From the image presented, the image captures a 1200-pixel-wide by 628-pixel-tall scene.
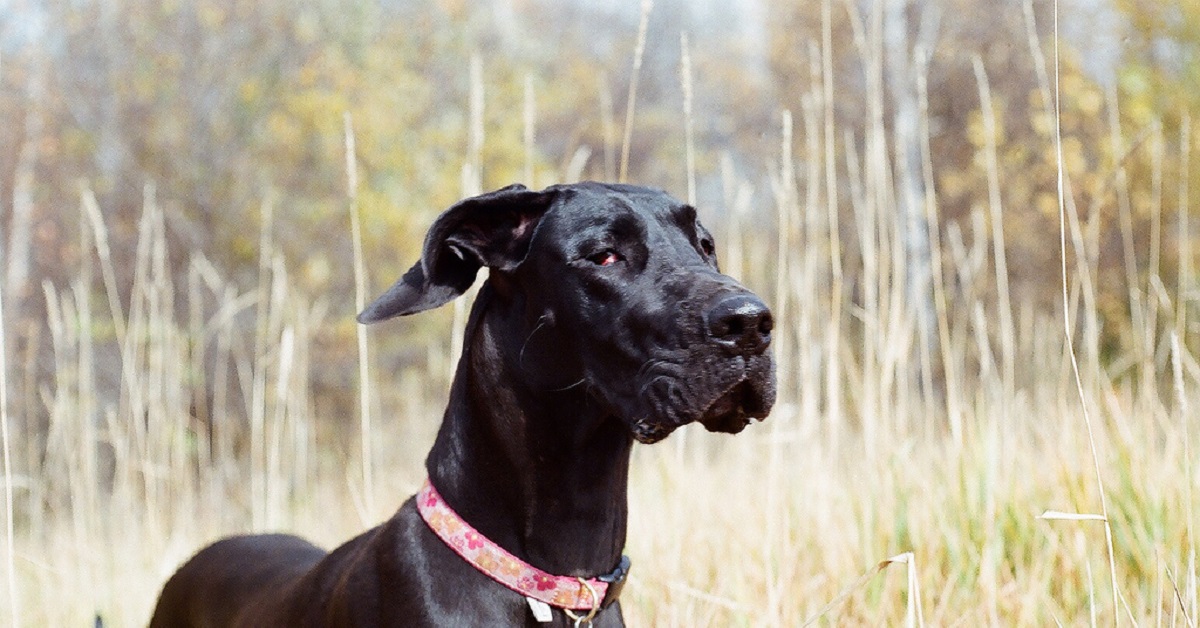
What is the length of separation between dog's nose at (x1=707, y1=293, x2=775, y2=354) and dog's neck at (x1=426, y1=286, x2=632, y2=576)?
14.9 inches

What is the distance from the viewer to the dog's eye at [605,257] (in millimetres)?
2182

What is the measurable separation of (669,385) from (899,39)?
9.54m

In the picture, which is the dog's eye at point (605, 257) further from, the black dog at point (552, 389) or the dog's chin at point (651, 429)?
the dog's chin at point (651, 429)

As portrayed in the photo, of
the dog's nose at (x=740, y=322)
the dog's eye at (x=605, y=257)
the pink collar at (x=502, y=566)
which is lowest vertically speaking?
the pink collar at (x=502, y=566)

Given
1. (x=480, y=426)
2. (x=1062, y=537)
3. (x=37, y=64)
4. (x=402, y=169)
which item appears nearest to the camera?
(x=480, y=426)

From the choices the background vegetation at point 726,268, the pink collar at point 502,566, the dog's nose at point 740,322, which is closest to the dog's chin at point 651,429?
the dog's nose at point 740,322

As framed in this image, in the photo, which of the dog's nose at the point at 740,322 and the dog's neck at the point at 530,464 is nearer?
the dog's nose at the point at 740,322

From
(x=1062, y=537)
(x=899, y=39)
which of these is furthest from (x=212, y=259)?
(x=1062, y=537)

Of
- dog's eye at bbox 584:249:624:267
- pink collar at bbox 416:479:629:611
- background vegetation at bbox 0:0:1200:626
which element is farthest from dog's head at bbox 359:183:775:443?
background vegetation at bbox 0:0:1200:626

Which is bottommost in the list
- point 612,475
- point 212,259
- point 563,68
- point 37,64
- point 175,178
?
point 612,475

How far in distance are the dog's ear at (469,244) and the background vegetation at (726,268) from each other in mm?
981

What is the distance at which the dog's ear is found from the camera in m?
2.23

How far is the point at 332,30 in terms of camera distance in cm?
1175

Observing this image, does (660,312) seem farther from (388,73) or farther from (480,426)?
(388,73)
